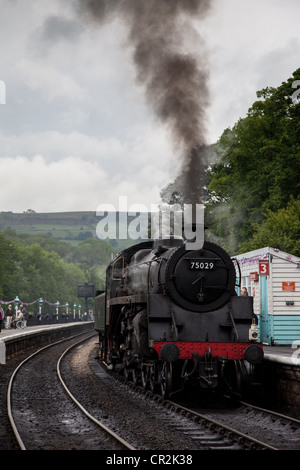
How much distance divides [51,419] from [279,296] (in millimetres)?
10505

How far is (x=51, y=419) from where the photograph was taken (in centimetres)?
1095

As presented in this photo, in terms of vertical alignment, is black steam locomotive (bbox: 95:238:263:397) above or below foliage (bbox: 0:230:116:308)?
below

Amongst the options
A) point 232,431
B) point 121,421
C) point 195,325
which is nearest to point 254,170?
point 195,325

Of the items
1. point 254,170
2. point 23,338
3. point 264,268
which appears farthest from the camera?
point 254,170

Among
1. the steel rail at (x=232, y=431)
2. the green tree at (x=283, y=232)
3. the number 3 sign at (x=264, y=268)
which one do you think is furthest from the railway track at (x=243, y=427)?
the green tree at (x=283, y=232)

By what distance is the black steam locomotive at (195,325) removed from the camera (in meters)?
12.1

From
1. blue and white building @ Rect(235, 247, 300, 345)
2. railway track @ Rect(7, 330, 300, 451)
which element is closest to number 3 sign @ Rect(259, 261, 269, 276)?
blue and white building @ Rect(235, 247, 300, 345)

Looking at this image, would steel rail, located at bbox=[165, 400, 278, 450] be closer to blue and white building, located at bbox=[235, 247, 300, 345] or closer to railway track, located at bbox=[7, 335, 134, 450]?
railway track, located at bbox=[7, 335, 134, 450]

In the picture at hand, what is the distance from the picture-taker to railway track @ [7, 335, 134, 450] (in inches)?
347

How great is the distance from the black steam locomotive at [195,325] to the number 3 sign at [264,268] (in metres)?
6.65

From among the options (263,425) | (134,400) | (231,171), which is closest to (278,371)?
(263,425)

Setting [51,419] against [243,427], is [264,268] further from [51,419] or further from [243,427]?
[51,419]

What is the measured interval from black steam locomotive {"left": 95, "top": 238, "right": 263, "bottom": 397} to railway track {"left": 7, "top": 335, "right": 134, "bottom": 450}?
191 cm
